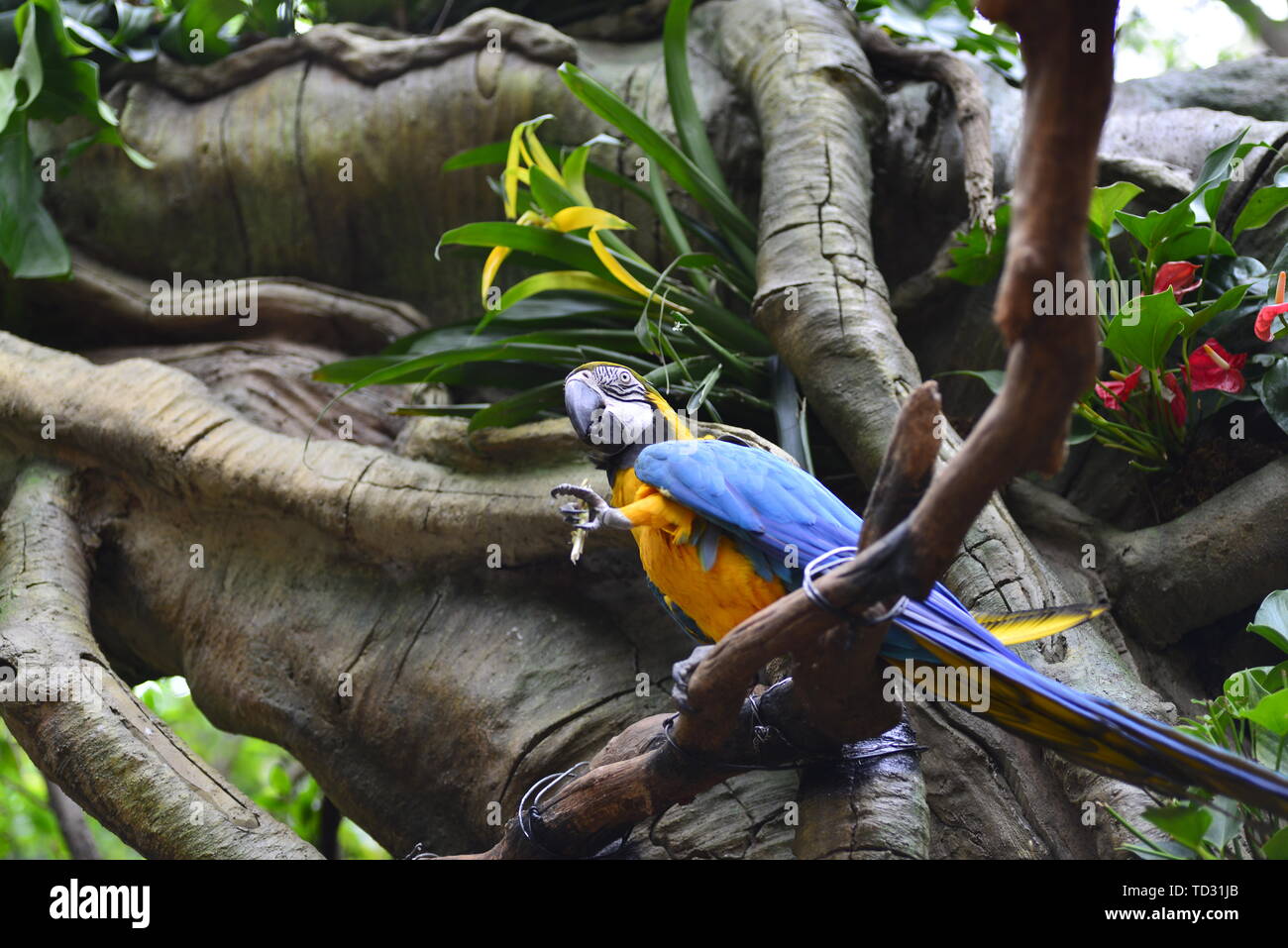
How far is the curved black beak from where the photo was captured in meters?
1.74

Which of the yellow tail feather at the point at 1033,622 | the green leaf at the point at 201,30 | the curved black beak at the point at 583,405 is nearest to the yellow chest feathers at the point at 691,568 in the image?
the curved black beak at the point at 583,405

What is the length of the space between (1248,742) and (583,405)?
1279mm

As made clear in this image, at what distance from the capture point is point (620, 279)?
257 centimetres

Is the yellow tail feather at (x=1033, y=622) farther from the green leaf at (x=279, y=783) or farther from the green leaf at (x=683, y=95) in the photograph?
the green leaf at (x=279, y=783)

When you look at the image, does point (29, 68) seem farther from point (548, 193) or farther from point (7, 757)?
point (7, 757)

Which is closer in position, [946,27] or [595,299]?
[595,299]

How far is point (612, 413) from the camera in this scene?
5.72 ft

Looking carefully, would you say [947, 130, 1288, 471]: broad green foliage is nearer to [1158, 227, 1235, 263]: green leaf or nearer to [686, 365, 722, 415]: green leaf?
[1158, 227, 1235, 263]: green leaf

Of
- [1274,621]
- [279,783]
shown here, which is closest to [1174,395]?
[1274,621]

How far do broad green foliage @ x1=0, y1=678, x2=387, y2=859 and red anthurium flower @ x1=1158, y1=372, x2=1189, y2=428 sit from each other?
2.78m

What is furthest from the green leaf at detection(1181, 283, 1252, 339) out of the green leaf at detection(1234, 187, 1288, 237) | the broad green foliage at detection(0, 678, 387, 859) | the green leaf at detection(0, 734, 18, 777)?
the green leaf at detection(0, 734, 18, 777)

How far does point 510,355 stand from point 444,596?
2.12ft
